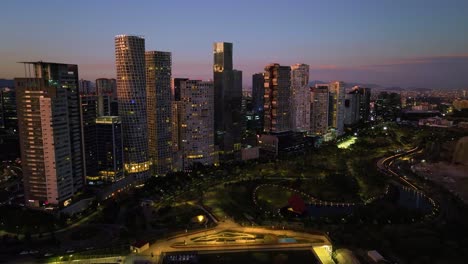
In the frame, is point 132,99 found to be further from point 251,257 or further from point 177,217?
point 251,257

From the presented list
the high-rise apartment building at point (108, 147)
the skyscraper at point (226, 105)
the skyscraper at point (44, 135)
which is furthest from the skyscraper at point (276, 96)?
the skyscraper at point (44, 135)

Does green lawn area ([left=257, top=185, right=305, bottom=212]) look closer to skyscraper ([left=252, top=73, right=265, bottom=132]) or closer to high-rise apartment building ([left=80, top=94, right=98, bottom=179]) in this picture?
high-rise apartment building ([left=80, top=94, right=98, bottom=179])

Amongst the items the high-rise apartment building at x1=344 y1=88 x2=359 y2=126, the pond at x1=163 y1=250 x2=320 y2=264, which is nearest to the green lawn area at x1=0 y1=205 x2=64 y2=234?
the pond at x1=163 y1=250 x2=320 y2=264

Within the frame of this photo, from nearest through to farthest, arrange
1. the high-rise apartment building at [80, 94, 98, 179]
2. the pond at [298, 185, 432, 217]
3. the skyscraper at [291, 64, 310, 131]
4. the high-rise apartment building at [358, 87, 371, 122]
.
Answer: the pond at [298, 185, 432, 217]
the high-rise apartment building at [80, 94, 98, 179]
the skyscraper at [291, 64, 310, 131]
the high-rise apartment building at [358, 87, 371, 122]

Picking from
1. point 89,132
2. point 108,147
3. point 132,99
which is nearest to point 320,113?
point 132,99

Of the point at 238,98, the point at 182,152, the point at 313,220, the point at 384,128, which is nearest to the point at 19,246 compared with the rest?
the point at 313,220

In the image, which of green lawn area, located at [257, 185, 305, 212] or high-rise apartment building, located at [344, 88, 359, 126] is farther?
high-rise apartment building, located at [344, 88, 359, 126]

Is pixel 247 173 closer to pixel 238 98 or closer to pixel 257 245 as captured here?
pixel 238 98
